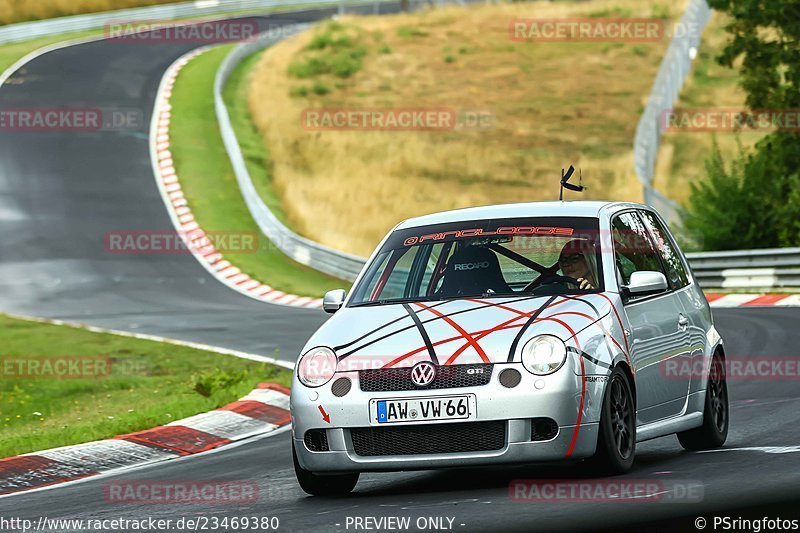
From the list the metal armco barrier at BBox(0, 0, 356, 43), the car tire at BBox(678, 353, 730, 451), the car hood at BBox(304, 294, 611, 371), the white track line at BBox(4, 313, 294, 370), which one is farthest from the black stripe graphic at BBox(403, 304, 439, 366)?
the metal armco barrier at BBox(0, 0, 356, 43)

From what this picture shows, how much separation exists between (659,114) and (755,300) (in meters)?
12.4

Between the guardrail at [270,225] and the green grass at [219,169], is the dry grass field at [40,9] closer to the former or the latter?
the green grass at [219,169]

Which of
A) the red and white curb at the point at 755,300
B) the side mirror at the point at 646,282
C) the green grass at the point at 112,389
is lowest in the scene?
the red and white curb at the point at 755,300

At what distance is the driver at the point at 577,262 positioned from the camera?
8.72 m

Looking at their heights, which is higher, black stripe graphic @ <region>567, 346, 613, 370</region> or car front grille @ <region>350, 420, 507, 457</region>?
black stripe graphic @ <region>567, 346, 613, 370</region>

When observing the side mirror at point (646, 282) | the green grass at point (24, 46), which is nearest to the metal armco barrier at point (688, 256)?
the green grass at point (24, 46)

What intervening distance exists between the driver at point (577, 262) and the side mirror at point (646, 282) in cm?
29

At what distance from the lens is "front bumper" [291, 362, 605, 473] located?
7.56 metres

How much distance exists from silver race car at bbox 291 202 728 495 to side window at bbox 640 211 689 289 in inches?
3.6

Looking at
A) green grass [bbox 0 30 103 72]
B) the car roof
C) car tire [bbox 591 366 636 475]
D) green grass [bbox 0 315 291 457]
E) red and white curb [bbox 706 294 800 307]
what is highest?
green grass [bbox 0 30 103 72]

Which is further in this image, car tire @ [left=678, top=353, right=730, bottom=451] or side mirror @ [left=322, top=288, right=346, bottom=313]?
car tire @ [left=678, top=353, right=730, bottom=451]

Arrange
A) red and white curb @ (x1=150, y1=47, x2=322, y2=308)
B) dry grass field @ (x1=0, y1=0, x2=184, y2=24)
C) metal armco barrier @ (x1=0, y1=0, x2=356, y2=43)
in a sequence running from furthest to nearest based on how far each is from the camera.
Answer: dry grass field @ (x1=0, y1=0, x2=184, y2=24)
metal armco barrier @ (x1=0, y1=0, x2=356, y2=43)
red and white curb @ (x1=150, y1=47, x2=322, y2=308)

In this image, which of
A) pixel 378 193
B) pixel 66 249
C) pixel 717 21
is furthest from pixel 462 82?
pixel 66 249

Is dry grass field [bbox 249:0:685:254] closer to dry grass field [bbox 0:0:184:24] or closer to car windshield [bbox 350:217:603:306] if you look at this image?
dry grass field [bbox 0:0:184:24]
